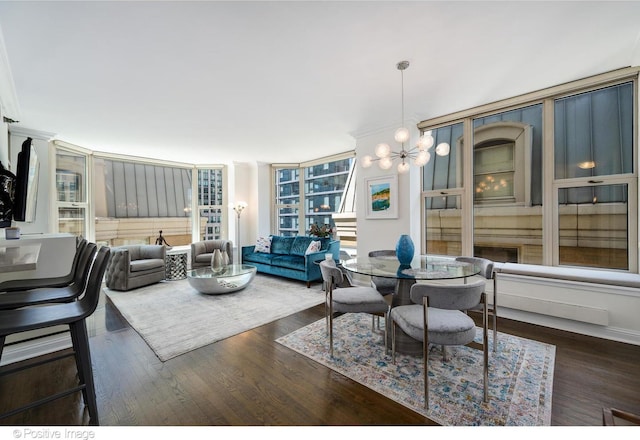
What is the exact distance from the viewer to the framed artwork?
3986mm

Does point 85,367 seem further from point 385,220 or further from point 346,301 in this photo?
point 385,220

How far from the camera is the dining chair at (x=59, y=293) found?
165 cm

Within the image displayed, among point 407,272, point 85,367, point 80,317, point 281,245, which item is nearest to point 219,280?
point 281,245

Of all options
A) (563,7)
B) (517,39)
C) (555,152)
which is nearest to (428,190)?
(555,152)

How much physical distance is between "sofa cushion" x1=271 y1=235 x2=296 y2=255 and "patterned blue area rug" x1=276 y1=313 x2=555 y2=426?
2857mm

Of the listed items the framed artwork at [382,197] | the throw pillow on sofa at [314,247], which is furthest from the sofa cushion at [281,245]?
the framed artwork at [382,197]

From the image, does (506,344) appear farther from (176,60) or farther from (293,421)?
(176,60)

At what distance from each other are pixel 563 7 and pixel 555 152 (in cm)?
184

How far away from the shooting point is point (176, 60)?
2320mm

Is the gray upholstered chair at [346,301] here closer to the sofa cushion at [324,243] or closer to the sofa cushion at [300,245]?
the sofa cushion at [324,243]

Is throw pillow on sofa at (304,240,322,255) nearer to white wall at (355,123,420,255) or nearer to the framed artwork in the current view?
white wall at (355,123,420,255)

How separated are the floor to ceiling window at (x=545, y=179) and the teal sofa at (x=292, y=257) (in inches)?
74.5
